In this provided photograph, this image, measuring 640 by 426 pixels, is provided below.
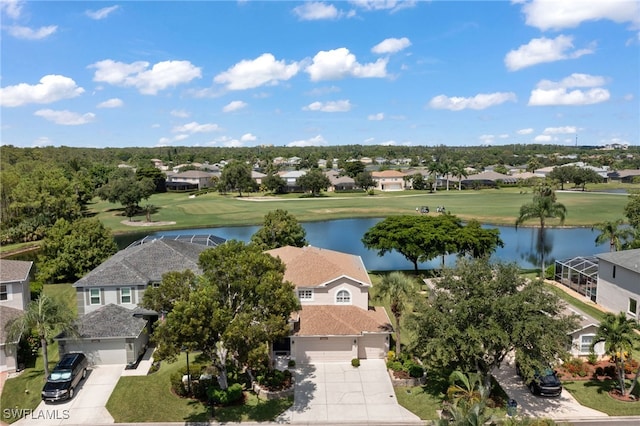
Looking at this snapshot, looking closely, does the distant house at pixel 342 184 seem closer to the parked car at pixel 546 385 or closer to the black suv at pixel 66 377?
the black suv at pixel 66 377

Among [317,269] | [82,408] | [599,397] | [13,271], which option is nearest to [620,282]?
[599,397]

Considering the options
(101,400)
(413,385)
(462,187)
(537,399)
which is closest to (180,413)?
(101,400)

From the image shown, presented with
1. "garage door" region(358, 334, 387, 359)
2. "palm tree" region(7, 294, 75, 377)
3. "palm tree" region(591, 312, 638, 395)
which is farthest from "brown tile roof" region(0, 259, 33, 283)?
"palm tree" region(591, 312, 638, 395)

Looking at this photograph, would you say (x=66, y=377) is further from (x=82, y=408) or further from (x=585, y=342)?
(x=585, y=342)

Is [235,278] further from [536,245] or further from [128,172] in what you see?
[128,172]

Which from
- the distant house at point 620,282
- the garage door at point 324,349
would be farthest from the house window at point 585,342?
the garage door at point 324,349
